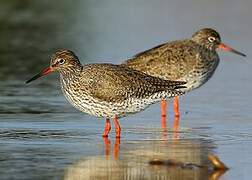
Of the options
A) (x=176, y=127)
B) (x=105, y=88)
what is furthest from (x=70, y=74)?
(x=176, y=127)

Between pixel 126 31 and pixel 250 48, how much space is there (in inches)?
137

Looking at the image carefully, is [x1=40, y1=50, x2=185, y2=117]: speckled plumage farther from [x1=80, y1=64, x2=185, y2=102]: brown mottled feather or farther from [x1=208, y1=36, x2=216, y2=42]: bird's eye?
[x1=208, y1=36, x2=216, y2=42]: bird's eye

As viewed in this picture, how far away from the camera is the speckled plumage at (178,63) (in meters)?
13.7

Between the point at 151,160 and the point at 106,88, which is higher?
the point at 106,88

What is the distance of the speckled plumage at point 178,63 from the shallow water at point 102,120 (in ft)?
1.48

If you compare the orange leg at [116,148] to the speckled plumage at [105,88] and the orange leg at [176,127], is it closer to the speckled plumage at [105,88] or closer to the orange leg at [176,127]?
the speckled plumage at [105,88]

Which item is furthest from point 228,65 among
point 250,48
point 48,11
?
point 48,11

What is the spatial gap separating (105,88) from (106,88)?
1 centimetres

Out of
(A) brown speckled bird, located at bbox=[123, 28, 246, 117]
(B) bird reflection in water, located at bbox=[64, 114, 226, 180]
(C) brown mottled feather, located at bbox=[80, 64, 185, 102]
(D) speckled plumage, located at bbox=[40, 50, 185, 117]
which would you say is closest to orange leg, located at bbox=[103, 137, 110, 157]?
(B) bird reflection in water, located at bbox=[64, 114, 226, 180]

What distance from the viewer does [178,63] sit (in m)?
13.8

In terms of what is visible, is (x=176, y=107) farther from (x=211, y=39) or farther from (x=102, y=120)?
(x=211, y=39)

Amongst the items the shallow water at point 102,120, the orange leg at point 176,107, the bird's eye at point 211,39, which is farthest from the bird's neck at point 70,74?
the bird's eye at point 211,39

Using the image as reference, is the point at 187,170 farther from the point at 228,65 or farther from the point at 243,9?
the point at 243,9

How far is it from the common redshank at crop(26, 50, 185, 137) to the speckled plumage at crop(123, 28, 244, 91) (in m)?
1.90
